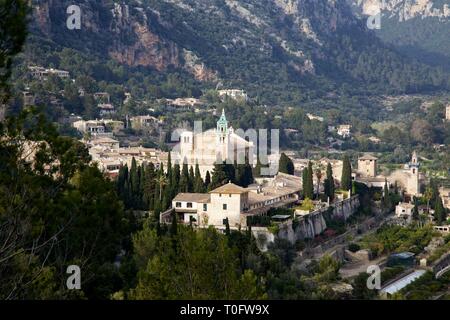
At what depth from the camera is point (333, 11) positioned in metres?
145

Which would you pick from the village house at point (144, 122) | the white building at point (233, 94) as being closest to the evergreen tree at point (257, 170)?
the village house at point (144, 122)

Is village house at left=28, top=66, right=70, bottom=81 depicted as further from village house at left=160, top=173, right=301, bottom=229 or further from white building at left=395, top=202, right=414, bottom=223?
village house at left=160, top=173, right=301, bottom=229

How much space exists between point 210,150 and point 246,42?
7682 cm

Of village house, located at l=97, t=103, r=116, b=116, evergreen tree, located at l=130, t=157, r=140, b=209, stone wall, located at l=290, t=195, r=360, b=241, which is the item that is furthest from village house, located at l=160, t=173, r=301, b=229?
village house, located at l=97, t=103, r=116, b=116

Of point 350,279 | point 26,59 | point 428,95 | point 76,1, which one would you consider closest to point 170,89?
point 76,1

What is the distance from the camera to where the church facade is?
39.8 metres

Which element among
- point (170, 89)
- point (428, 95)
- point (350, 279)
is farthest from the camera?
point (428, 95)

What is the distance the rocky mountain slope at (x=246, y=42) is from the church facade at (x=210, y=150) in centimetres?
3865

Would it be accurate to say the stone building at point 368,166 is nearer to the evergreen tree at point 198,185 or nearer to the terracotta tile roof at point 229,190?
the evergreen tree at point 198,185

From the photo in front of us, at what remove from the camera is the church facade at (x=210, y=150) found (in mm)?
39844

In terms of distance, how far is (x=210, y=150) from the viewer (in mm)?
40719

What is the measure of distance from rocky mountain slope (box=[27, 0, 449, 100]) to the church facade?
3865 centimetres

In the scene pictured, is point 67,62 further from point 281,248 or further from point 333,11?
point 333,11
